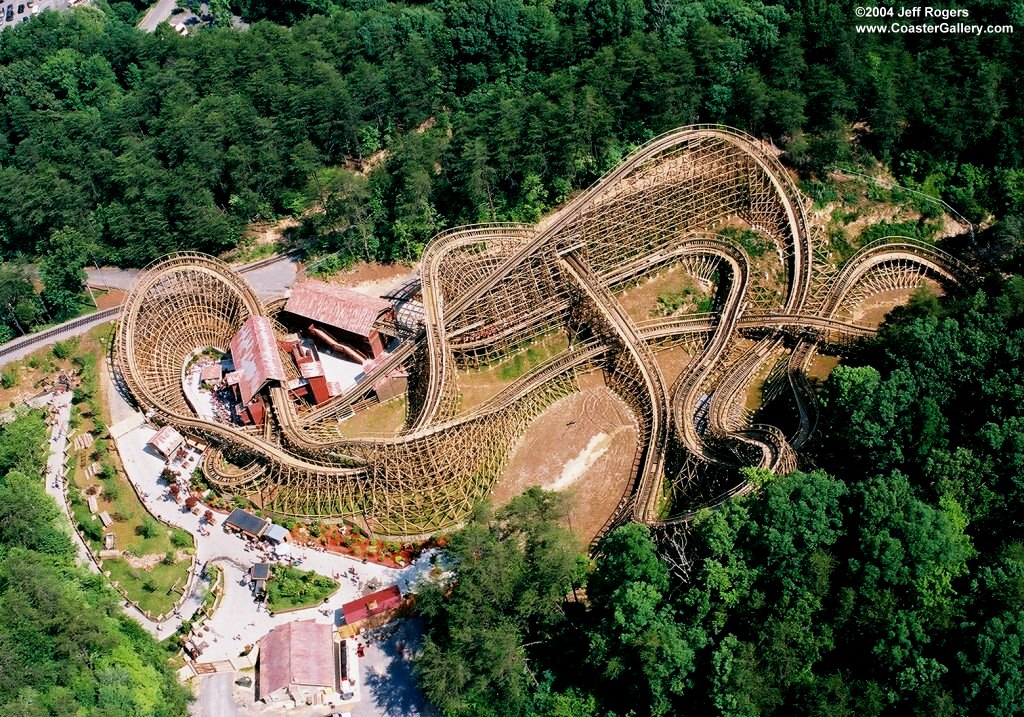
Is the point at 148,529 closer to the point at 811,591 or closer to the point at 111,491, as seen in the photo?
the point at 111,491

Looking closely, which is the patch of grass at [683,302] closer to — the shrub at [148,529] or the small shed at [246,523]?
the small shed at [246,523]

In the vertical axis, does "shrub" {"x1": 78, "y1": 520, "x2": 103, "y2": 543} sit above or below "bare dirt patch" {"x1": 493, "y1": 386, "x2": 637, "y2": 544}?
above

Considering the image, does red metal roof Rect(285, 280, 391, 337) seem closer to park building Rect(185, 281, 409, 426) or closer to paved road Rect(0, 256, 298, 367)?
park building Rect(185, 281, 409, 426)

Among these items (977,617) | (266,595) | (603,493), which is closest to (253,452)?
(266,595)

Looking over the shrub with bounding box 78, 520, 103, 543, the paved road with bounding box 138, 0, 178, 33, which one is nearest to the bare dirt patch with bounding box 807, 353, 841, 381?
the shrub with bounding box 78, 520, 103, 543

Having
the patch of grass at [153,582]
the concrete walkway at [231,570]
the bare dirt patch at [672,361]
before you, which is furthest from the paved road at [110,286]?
the bare dirt patch at [672,361]

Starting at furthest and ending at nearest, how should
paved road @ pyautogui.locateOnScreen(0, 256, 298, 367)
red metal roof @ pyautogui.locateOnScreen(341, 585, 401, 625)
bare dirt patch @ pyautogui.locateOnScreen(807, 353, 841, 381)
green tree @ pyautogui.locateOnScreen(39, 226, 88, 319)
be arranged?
green tree @ pyautogui.locateOnScreen(39, 226, 88, 319)
paved road @ pyautogui.locateOnScreen(0, 256, 298, 367)
bare dirt patch @ pyautogui.locateOnScreen(807, 353, 841, 381)
red metal roof @ pyautogui.locateOnScreen(341, 585, 401, 625)
